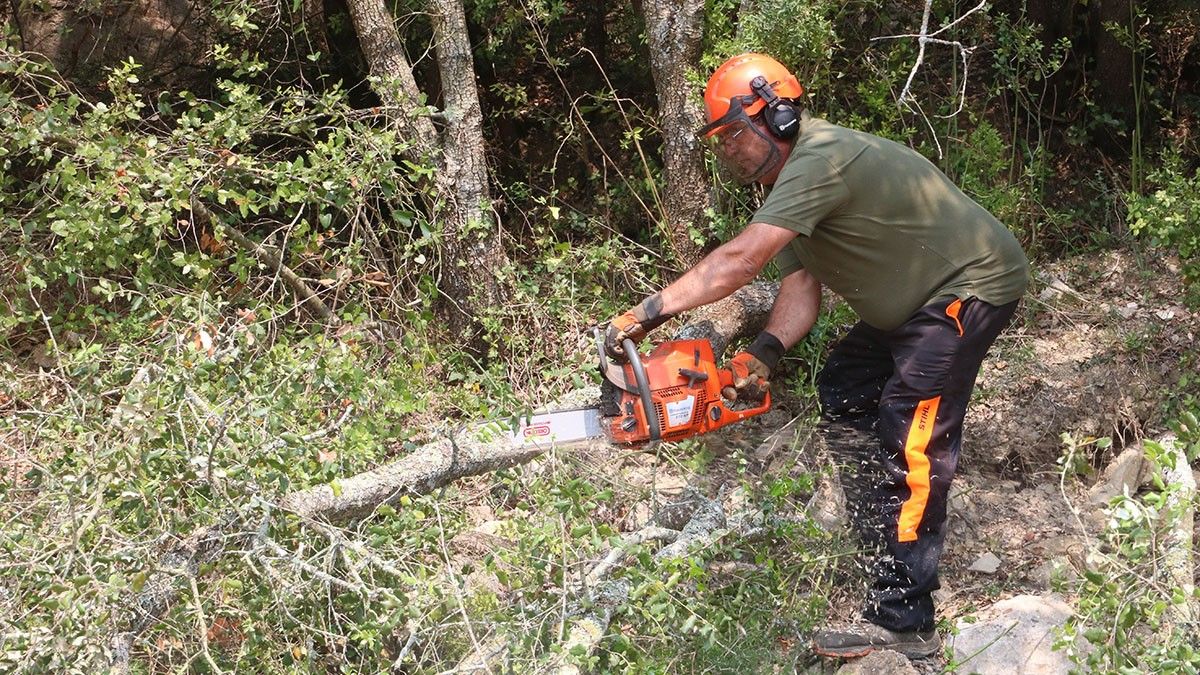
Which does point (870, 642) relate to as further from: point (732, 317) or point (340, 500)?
point (340, 500)

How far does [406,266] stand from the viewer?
5320 mm

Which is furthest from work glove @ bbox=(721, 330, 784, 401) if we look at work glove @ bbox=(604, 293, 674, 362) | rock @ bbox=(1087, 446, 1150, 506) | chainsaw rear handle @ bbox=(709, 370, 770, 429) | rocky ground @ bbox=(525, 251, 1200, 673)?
rock @ bbox=(1087, 446, 1150, 506)

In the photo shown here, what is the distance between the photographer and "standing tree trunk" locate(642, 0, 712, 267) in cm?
509

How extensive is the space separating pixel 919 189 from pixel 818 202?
403 mm

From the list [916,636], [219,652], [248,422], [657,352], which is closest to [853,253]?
[657,352]

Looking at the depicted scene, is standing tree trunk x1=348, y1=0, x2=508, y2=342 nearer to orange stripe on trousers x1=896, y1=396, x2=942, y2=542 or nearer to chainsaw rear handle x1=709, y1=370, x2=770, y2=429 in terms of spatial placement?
chainsaw rear handle x1=709, y1=370, x2=770, y2=429

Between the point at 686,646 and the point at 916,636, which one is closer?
the point at 686,646

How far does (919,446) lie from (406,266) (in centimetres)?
265

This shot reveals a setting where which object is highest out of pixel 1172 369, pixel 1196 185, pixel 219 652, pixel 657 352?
pixel 1196 185

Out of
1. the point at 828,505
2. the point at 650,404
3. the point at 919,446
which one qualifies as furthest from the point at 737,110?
the point at 828,505

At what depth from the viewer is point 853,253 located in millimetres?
3811

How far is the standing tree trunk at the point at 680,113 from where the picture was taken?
16.7 feet

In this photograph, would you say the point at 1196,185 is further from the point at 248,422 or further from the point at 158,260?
the point at 158,260

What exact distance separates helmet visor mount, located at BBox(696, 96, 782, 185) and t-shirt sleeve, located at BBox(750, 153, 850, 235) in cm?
21
